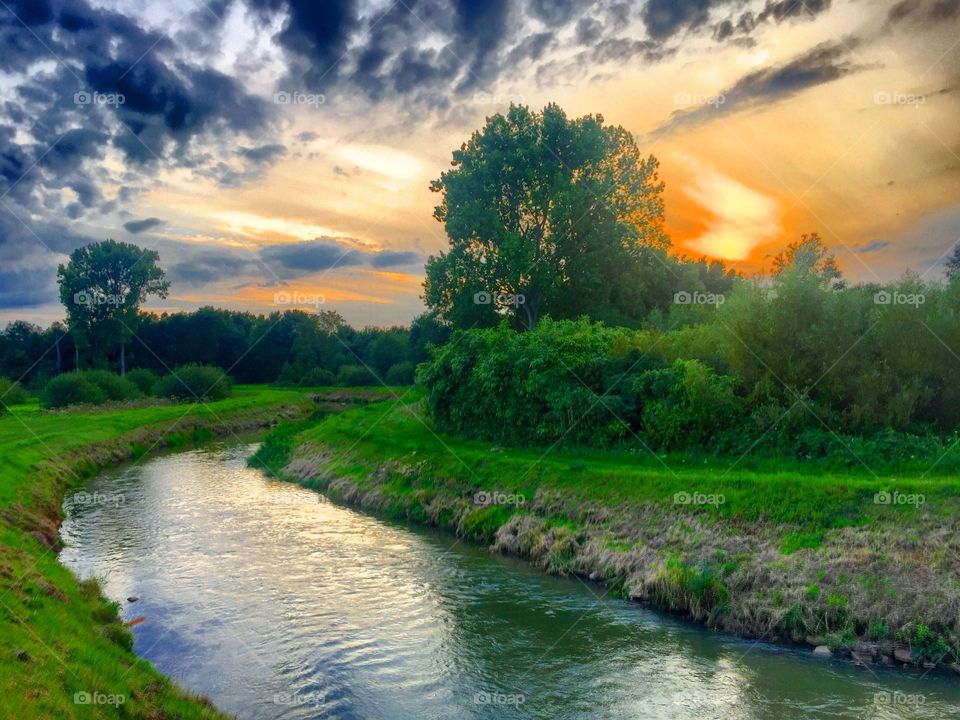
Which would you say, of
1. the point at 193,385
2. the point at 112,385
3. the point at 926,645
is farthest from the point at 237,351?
the point at 926,645

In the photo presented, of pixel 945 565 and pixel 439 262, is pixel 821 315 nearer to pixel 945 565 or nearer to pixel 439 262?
pixel 945 565

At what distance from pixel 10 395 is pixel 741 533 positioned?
233 ft

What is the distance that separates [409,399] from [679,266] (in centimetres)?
2404

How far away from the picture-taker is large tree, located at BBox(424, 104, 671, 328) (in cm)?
4641

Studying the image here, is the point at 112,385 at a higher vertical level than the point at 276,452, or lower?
higher

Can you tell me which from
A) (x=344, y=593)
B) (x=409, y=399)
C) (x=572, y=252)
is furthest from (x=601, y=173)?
(x=344, y=593)

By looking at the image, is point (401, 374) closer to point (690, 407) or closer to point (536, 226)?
point (536, 226)

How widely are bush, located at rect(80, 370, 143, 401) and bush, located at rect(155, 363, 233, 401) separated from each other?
5.53 metres

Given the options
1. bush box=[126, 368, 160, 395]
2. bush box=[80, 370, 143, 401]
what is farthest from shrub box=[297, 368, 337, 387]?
bush box=[80, 370, 143, 401]

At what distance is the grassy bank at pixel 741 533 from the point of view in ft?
49.8

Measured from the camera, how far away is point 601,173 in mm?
48594

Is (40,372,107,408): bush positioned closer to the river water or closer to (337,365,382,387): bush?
the river water

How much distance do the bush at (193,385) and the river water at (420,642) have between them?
5588 centimetres

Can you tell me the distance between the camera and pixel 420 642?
16531mm
